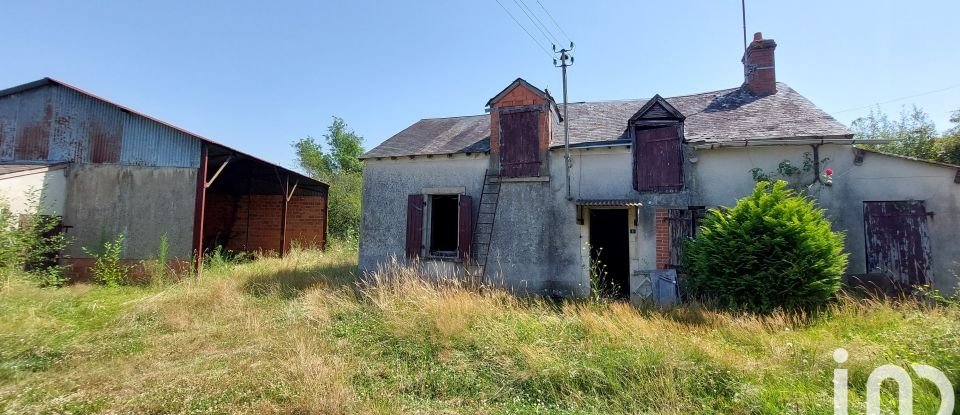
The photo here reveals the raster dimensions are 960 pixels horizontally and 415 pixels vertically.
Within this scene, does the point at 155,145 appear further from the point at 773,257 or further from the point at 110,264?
the point at 773,257

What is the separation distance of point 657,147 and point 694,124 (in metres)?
1.44

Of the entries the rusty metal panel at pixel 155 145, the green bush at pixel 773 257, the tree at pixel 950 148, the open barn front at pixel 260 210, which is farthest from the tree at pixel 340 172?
the tree at pixel 950 148

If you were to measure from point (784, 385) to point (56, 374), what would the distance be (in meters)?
7.85

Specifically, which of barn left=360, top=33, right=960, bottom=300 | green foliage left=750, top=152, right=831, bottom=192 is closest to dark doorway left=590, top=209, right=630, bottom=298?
barn left=360, top=33, right=960, bottom=300

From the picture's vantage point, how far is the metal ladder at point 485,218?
9.52 m

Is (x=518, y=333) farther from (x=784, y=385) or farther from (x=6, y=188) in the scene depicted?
(x=6, y=188)

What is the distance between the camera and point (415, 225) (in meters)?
9.91

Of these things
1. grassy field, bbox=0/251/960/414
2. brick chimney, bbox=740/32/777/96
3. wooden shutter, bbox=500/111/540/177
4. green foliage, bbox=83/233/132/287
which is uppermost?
brick chimney, bbox=740/32/777/96

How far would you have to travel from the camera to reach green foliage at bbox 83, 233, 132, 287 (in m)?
9.70

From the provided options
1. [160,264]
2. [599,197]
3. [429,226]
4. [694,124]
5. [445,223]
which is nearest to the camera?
[599,197]

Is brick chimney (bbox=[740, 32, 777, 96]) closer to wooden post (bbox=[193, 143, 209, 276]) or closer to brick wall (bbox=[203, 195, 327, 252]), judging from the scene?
wooden post (bbox=[193, 143, 209, 276])

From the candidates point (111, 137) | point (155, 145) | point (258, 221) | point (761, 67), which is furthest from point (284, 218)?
point (761, 67)

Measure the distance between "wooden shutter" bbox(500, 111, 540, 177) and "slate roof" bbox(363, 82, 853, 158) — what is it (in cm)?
50

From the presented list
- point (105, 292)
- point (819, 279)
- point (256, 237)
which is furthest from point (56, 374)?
point (256, 237)
